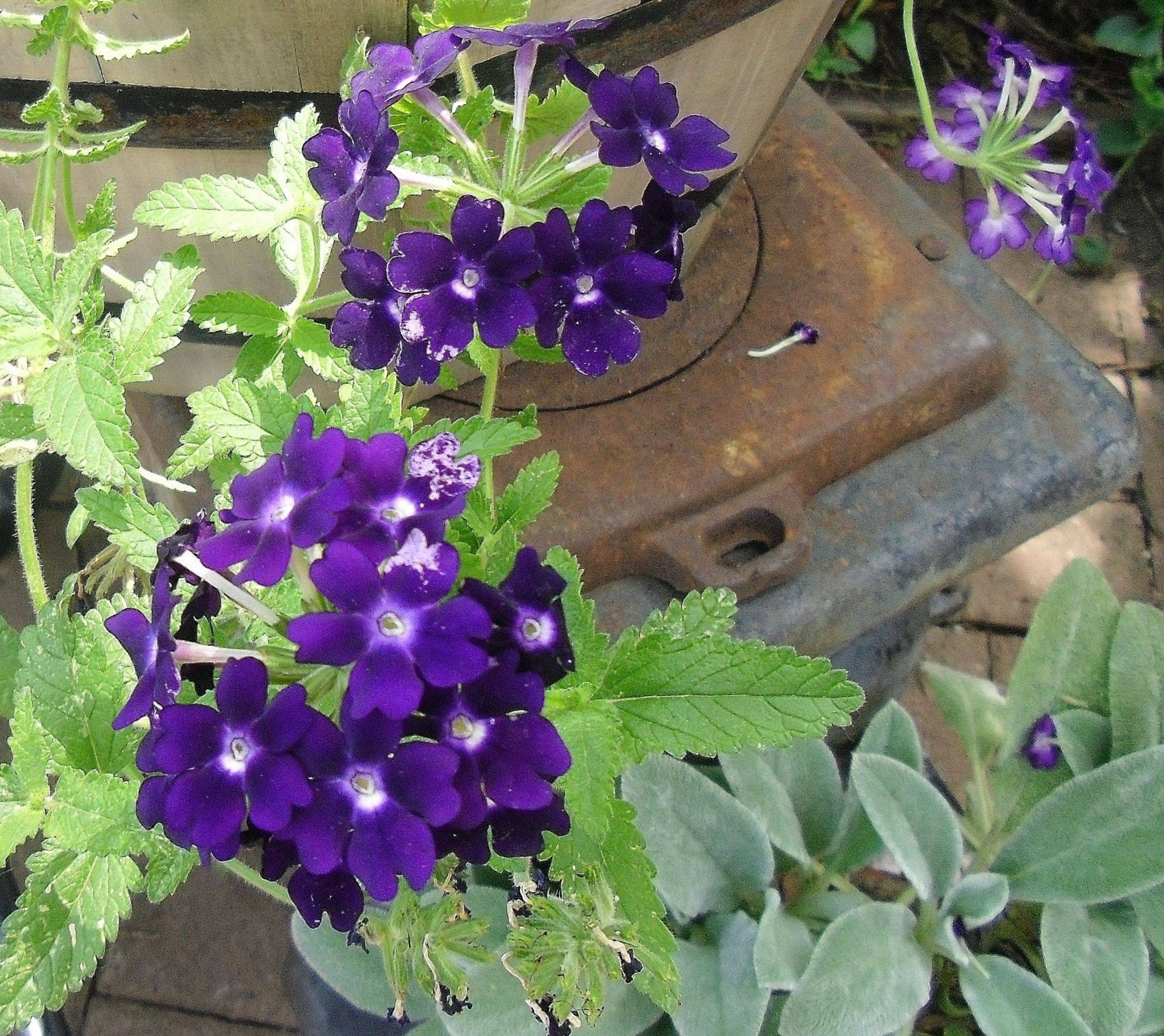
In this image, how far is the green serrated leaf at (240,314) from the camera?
0.70m

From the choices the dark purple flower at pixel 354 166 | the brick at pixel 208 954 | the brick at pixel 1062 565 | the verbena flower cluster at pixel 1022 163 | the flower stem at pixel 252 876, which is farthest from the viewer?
the brick at pixel 1062 565

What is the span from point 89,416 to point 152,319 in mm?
85

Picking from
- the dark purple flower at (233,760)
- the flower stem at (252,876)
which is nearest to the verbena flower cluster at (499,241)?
the dark purple flower at (233,760)

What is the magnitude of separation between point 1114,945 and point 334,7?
1038mm

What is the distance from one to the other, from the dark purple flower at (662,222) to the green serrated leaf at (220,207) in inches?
8.8

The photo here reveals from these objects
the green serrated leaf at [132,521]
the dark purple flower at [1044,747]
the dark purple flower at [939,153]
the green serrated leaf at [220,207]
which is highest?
the green serrated leaf at [220,207]

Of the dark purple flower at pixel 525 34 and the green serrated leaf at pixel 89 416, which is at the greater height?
the dark purple flower at pixel 525 34

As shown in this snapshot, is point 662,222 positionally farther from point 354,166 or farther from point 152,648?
point 152,648

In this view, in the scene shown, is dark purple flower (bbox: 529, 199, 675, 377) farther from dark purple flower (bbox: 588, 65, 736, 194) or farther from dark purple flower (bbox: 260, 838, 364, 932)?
dark purple flower (bbox: 260, 838, 364, 932)

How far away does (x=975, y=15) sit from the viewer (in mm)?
2191

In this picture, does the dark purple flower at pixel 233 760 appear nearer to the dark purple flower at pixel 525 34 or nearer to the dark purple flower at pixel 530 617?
the dark purple flower at pixel 530 617

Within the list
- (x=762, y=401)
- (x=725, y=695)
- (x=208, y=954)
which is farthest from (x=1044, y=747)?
(x=208, y=954)

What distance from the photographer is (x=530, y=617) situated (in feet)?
1.69

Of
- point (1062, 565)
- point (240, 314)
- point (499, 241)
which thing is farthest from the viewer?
point (1062, 565)
